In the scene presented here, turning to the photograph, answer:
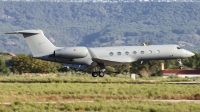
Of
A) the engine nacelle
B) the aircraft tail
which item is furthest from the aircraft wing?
the aircraft tail

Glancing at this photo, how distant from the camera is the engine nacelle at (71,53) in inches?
1981

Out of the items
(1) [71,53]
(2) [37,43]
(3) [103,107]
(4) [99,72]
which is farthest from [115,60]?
(3) [103,107]

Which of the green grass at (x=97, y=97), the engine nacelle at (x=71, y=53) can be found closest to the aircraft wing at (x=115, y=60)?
the engine nacelle at (x=71, y=53)

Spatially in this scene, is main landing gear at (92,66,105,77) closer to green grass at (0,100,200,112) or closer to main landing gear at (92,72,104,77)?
main landing gear at (92,72,104,77)

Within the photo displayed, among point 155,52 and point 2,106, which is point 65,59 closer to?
point 155,52

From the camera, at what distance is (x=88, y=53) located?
5144cm

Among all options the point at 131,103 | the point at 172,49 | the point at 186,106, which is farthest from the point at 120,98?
the point at 172,49

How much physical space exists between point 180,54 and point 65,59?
11.0 meters

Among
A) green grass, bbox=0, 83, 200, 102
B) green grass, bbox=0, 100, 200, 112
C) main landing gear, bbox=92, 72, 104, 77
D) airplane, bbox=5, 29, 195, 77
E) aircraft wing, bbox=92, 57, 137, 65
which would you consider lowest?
green grass, bbox=0, 100, 200, 112

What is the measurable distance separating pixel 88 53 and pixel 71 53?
1813 mm

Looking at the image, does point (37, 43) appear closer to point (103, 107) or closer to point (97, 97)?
point (97, 97)

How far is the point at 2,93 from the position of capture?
36281 millimetres

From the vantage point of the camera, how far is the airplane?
50.9 meters

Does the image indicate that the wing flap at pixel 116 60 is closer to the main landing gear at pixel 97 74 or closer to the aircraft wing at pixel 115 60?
the aircraft wing at pixel 115 60
